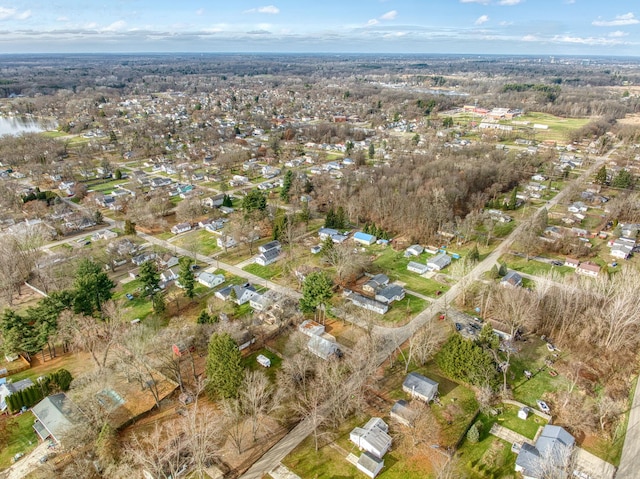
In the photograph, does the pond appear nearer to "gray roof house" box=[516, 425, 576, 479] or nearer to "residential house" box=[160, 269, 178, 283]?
"residential house" box=[160, 269, 178, 283]

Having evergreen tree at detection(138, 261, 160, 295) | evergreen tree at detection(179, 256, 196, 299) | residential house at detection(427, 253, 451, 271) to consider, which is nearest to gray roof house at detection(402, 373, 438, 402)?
residential house at detection(427, 253, 451, 271)

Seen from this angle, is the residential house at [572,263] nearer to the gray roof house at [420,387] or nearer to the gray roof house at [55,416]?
the gray roof house at [420,387]

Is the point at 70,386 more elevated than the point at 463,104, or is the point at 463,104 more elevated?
the point at 463,104

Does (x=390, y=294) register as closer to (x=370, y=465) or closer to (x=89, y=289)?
(x=370, y=465)

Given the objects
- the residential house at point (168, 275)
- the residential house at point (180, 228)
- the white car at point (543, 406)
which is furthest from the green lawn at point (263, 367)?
the residential house at point (180, 228)

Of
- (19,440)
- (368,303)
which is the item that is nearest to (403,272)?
(368,303)

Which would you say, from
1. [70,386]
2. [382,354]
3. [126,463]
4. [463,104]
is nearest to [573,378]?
[382,354]

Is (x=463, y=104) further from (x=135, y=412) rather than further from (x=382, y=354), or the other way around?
(x=135, y=412)
